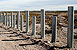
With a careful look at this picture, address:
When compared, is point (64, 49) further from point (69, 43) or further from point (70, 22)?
point (70, 22)

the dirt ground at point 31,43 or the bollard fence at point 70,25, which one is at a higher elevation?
the bollard fence at point 70,25

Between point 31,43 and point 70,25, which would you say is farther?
point 31,43

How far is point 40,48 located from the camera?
8.35m

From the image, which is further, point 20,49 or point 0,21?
point 0,21

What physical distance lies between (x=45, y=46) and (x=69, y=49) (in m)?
1.27

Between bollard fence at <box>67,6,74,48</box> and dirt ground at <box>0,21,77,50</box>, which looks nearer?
bollard fence at <box>67,6,74,48</box>

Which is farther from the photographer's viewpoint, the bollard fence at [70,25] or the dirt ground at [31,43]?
the dirt ground at [31,43]

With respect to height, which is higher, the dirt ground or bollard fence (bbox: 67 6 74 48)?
bollard fence (bbox: 67 6 74 48)

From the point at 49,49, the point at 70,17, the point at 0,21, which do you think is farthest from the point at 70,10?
the point at 0,21

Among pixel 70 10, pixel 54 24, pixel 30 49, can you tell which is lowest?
pixel 30 49

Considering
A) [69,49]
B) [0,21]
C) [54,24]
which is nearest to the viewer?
[69,49]

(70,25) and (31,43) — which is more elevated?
(70,25)

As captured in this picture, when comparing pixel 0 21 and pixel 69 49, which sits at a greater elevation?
→ pixel 0 21

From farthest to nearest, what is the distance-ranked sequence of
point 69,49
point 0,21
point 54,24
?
point 0,21 < point 54,24 < point 69,49
